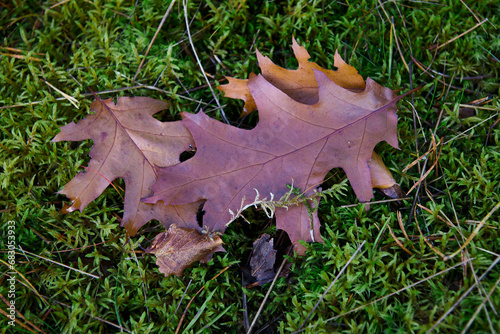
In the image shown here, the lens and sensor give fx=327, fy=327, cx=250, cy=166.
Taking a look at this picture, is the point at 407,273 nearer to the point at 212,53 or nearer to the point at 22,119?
the point at 212,53

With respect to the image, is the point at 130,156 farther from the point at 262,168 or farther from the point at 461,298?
the point at 461,298

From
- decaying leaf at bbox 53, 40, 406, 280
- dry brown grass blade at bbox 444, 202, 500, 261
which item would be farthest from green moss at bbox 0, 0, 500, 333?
decaying leaf at bbox 53, 40, 406, 280

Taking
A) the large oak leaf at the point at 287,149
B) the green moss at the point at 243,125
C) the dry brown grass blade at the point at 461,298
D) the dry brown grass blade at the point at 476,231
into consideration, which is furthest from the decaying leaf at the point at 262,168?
the dry brown grass blade at the point at 461,298

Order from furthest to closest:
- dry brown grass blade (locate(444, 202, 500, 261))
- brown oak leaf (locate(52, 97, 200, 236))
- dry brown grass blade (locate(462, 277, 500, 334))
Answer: brown oak leaf (locate(52, 97, 200, 236)), dry brown grass blade (locate(444, 202, 500, 261)), dry brown grass blade (locate(462, 277, 500, 334))

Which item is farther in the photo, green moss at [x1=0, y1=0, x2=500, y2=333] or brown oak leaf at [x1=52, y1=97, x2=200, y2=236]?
brown oak leaf at [x1=52, y1=97, x2=200, y2=236]

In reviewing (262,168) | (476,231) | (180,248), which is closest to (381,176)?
(476,231)

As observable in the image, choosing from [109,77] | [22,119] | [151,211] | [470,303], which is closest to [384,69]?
[470,303]

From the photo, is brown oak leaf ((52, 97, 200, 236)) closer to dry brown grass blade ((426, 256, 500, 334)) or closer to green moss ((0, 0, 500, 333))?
green moss ((0, 0, 500, 333))

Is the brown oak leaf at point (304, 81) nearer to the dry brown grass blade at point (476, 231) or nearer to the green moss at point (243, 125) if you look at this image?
the green moss at point (243, 125)
